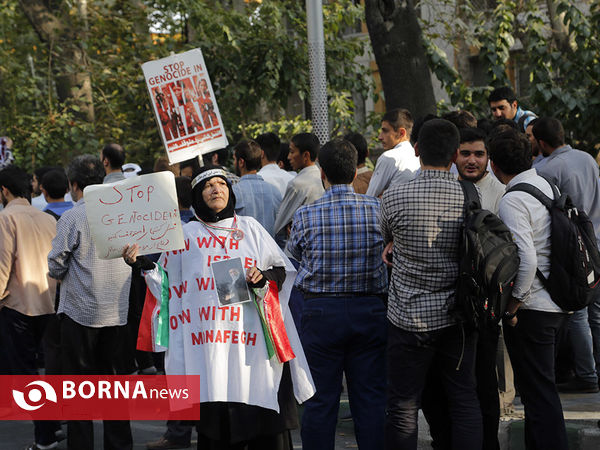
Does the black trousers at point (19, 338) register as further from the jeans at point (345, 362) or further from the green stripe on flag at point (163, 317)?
the jeans at point (345, 362)

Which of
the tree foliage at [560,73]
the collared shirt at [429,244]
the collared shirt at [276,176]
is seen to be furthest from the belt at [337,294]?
the tree foliage at [560,73]

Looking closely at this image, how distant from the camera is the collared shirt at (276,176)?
7.89 meters

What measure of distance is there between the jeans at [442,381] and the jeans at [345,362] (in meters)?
0.31

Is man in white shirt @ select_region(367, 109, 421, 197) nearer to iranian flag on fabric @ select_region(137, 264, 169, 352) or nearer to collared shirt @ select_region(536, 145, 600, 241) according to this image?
collared shirt @ select_region(536, 145, 600, 241)

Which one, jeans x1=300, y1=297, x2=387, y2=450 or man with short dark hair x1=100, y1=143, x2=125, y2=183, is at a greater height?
man with short dark hair x1=100, y1=143, x2=125, y2=183

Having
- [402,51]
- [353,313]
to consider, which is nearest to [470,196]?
[353,313]

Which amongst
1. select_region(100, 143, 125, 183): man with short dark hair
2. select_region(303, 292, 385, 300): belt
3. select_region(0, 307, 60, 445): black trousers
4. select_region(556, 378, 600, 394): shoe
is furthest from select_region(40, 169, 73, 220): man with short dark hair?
select_region(556, 378, 600, 394): shoe

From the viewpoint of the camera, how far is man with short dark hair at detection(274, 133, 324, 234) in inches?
282

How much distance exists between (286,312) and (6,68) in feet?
49.4

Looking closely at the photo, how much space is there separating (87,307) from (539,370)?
9.58ft

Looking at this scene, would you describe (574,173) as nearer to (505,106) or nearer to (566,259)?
(505,106)

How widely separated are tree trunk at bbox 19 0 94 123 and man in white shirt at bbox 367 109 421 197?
10.8 m

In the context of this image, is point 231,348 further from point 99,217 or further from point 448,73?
point 448,73

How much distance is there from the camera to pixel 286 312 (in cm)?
537
